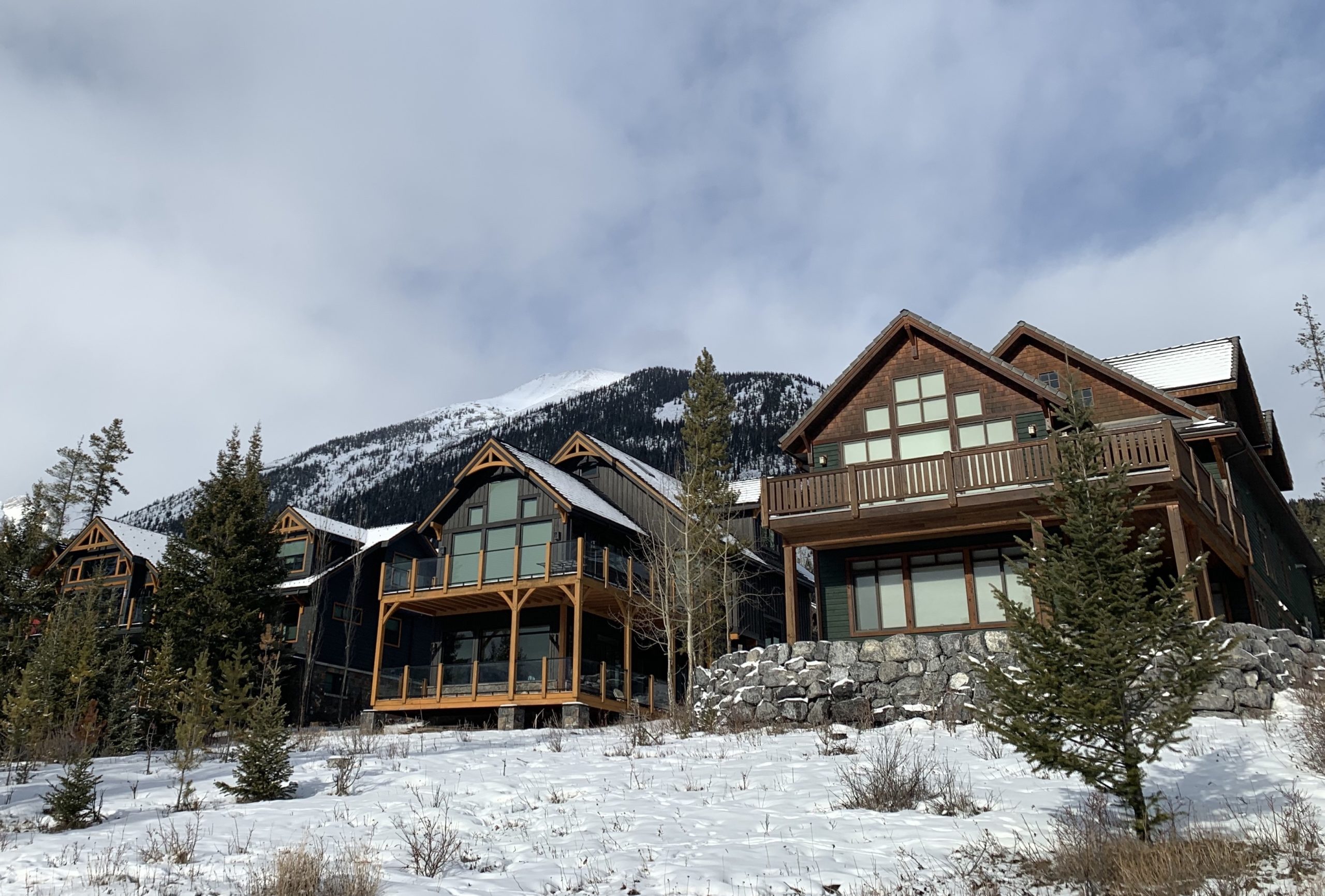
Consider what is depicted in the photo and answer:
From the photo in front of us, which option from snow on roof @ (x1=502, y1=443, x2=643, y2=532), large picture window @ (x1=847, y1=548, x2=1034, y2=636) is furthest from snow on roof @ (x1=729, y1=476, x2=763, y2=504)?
large picture window @ (x1=847, y1=548, x2=1034, y2=636)

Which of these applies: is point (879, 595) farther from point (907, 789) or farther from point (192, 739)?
point (192, 739)

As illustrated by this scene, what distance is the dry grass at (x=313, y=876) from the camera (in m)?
8.18

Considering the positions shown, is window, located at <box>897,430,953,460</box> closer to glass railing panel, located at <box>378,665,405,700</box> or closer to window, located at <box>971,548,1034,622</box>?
window, located at <box>971,548,1034,622</box>

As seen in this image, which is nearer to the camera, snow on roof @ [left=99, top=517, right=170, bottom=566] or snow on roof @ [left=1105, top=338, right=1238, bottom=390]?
snow on roof @ [left=1105, top=338, right=1238, bottom=390]

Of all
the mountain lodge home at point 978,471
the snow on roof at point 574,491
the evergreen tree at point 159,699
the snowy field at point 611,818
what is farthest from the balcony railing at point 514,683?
the snowy field at point 611,818

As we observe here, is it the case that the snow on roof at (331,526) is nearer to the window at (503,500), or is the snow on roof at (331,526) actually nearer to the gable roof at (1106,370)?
the window at (503,500)

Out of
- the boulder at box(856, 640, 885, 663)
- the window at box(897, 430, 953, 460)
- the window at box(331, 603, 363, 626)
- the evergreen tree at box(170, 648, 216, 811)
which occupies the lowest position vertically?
the evergreen tree at box(170, 648, 216, 811)

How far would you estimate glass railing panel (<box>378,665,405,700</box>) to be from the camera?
100 feet

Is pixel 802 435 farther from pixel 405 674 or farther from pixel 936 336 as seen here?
pixel 405 674

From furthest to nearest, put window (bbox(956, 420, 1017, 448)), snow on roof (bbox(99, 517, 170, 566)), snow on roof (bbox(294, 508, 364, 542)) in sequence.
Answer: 1. snow on roof (bbox(99, 517, 170, 566))
2. snow on roof (bbox(294, 508, 364, 542))
3. window (bbox(956, 420, 1017, 448))

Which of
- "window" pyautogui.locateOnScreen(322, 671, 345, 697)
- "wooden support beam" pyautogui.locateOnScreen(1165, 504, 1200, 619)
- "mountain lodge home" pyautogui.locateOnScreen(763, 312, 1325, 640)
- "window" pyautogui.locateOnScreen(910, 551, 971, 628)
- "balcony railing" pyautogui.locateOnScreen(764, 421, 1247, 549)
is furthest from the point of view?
"window" pyautogui.locateOnScreen(322, 671, 345, 697)

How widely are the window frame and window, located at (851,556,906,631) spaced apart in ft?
0.16

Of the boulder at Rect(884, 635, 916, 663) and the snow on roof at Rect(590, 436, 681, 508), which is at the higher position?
the snow on roof at Rect(590, 436, 681, 508)

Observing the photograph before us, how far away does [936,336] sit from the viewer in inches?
955
